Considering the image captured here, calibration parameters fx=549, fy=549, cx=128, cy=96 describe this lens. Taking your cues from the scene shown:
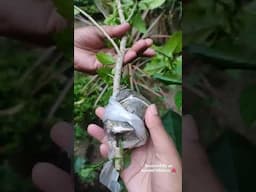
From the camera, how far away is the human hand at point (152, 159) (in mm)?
984

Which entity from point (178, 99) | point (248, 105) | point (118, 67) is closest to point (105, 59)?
point (118, 67)

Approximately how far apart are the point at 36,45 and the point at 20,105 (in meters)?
0.12

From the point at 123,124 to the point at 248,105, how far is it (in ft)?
0.82

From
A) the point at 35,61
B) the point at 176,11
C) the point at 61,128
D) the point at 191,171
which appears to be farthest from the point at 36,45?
the point at 191,171

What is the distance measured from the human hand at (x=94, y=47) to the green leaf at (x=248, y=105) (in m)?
0.20

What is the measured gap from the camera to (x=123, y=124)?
3.20 feet

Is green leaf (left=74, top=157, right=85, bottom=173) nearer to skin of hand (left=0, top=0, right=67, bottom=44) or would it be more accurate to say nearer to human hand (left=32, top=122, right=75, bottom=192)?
human hand (left=32, top=122, right=75, bottom=192)

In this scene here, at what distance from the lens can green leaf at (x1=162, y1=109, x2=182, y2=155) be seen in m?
0.98

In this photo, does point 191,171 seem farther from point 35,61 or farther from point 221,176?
point 35,61

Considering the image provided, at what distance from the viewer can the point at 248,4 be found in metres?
1.04

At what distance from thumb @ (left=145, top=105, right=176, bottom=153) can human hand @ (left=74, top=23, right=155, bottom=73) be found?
0.33 feet

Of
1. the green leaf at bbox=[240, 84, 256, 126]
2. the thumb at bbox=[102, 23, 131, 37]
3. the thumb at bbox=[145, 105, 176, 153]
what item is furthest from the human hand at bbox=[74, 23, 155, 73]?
the green leaf at bbox=[240, 84, 256, 126]

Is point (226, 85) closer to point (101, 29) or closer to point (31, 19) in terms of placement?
point (101, 29)

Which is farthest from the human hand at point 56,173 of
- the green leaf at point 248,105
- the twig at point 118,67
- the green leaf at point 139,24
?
the green leaf at point 248,105
